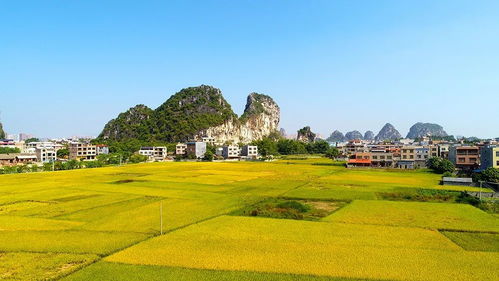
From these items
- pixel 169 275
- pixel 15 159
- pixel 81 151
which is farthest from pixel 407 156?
pixel 15 159

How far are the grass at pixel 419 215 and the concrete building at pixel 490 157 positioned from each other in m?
32.5

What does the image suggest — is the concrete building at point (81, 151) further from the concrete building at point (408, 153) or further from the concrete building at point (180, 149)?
the concrete building at point (408, 153)

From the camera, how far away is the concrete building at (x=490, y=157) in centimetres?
5878

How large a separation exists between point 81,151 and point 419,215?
103475 millimetres

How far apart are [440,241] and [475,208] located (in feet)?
43.3

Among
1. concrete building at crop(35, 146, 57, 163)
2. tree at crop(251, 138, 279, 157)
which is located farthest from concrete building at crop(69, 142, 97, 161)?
tree at crop(251, 138, 279, 157)

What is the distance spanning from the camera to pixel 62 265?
55.5 ft

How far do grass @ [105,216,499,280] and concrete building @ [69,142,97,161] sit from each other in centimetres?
9720

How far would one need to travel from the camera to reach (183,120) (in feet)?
512

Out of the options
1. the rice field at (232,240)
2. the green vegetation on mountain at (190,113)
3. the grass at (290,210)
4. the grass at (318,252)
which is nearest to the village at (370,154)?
the green vegetation on mountain at (190,113)

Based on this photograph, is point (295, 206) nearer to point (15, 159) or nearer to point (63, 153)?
point (15, 159)

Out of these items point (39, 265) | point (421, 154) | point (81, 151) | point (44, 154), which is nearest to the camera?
point (39, 265)

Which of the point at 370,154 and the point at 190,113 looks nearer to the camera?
the point at 370,154

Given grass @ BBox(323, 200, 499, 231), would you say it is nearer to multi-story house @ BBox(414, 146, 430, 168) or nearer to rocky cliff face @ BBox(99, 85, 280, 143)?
multi-story house @ BBox(414, 146, 430, 168)
